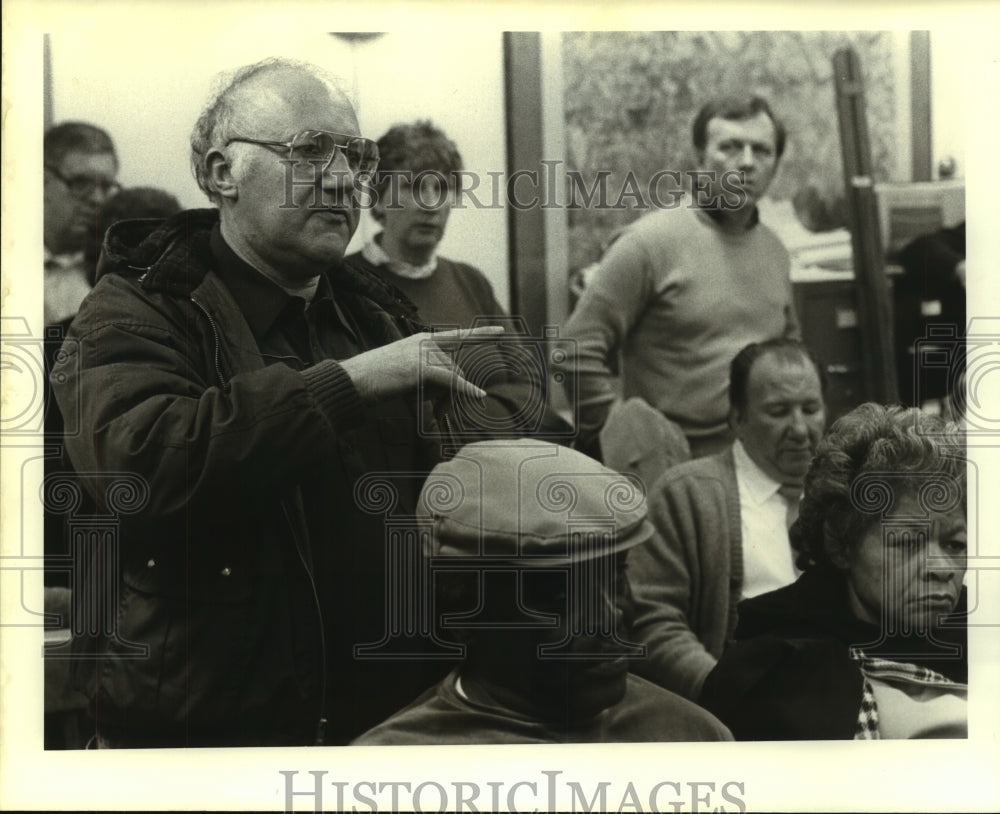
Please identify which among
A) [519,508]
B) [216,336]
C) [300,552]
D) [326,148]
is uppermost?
[326,148]

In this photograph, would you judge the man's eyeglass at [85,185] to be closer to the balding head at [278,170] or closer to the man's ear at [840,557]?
the balding head at [278,170]

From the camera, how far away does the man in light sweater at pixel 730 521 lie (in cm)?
678

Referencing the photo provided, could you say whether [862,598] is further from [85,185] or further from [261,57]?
[85,185]

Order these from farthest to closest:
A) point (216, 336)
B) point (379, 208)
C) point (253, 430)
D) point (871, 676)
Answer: point (871, 676), point (379, 208), point (216, 336), point (253, 430)

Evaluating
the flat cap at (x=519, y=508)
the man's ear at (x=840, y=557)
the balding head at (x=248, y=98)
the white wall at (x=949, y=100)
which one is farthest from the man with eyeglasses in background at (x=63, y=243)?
the white wall at (x=949, y=100)

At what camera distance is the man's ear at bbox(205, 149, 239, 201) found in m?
6.68

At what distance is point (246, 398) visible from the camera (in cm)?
646

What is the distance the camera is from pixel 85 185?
22.1ft

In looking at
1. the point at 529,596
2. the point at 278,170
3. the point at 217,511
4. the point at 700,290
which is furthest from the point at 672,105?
the point at 217,511

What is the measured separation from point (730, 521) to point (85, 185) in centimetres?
307

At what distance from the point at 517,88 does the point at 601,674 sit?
2510 mm

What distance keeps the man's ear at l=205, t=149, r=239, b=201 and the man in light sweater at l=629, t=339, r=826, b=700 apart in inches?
86.2

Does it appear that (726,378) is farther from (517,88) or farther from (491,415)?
(517,88)

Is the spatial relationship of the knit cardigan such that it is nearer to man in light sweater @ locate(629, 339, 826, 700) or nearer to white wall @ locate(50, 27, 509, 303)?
man in light sweater @ locate(629, 339, 826, 700)
